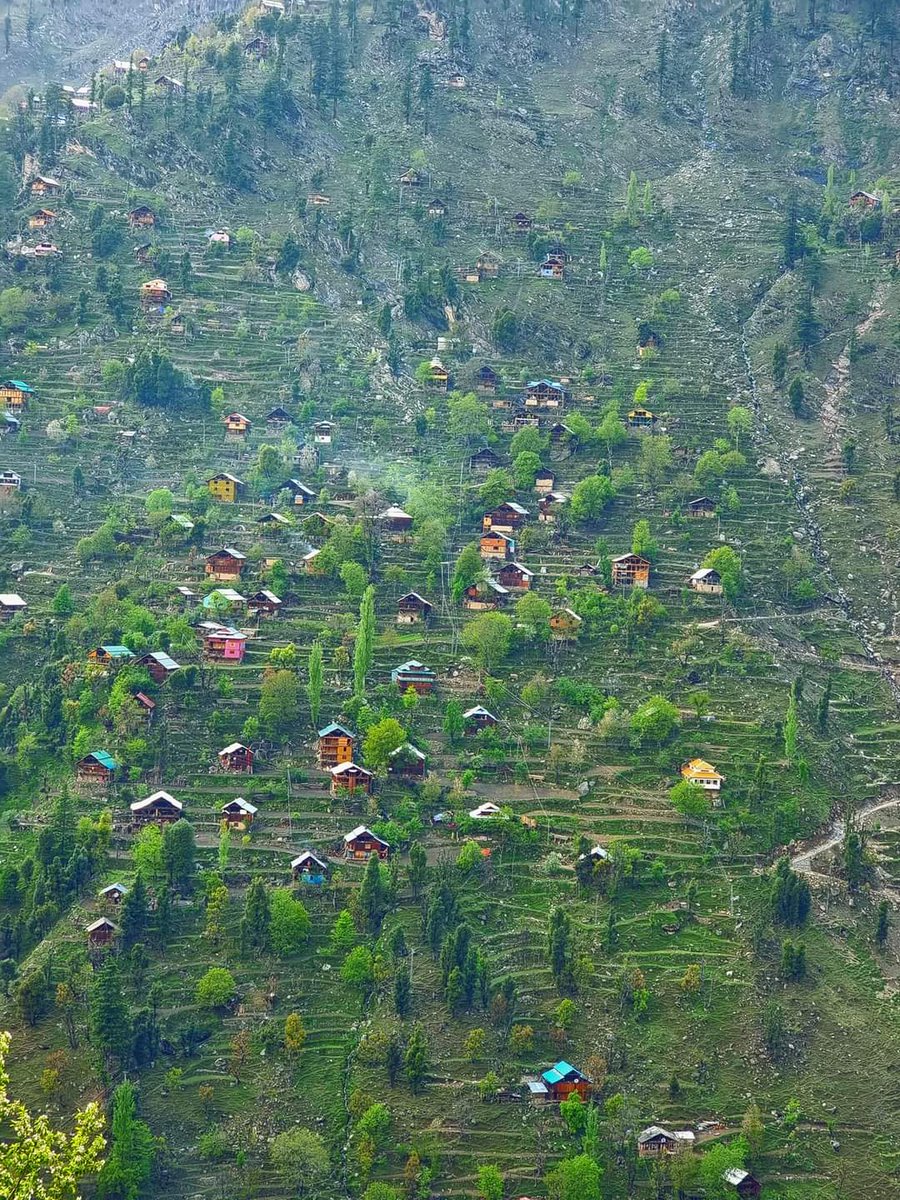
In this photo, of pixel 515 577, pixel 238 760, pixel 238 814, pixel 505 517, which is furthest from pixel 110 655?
pixel 505 517

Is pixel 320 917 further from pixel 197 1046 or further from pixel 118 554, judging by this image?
pixel 118 554

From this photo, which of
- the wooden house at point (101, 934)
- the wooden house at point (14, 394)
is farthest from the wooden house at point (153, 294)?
the wooden house at point (101, 934)

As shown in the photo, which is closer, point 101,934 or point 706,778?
point 101,934

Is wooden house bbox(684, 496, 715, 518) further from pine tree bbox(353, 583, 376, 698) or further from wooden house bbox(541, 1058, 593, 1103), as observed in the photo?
wooden house bbox(541, 1058, 593, 1103)

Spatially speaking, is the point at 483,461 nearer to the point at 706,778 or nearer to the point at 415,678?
the point at 415,678

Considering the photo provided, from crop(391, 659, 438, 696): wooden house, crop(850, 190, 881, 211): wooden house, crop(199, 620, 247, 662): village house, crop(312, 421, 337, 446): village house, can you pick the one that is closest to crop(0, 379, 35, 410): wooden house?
crop(312, 421, 337, 446): village house
